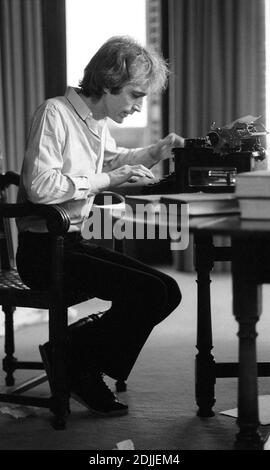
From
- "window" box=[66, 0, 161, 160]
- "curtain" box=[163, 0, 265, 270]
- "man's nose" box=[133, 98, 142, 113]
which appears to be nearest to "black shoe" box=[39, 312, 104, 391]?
"man's nose" box=[133, 98, 142, 113]

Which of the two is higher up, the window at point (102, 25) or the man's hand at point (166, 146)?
the window at point (102, 25)

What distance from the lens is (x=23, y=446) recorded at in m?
2.15

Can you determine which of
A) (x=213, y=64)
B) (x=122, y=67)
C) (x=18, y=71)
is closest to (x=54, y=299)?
(x=122, y=67)

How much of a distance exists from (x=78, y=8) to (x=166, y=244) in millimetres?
1861

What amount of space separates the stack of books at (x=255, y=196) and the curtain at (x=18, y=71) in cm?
357

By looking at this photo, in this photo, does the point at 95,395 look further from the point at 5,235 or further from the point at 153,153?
the point at 153,153

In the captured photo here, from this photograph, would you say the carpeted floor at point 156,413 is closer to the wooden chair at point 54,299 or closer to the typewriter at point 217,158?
the wooden chair at point 54,299

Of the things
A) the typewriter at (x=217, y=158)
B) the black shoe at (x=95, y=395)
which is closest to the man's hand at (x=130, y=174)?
the typewriter at (x=217, y=158)

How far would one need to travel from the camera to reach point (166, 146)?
2545mm

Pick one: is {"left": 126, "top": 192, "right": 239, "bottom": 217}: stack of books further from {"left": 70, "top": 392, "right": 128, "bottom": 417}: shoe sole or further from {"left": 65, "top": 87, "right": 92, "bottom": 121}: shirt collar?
{"left": 70, "top": 392, "right": 128, "bottom": 417}: shoe sole

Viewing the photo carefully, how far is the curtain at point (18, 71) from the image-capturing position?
497 centimetres

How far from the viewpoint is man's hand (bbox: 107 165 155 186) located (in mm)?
2131

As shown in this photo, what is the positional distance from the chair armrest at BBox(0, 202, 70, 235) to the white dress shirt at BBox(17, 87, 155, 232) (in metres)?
0.03
